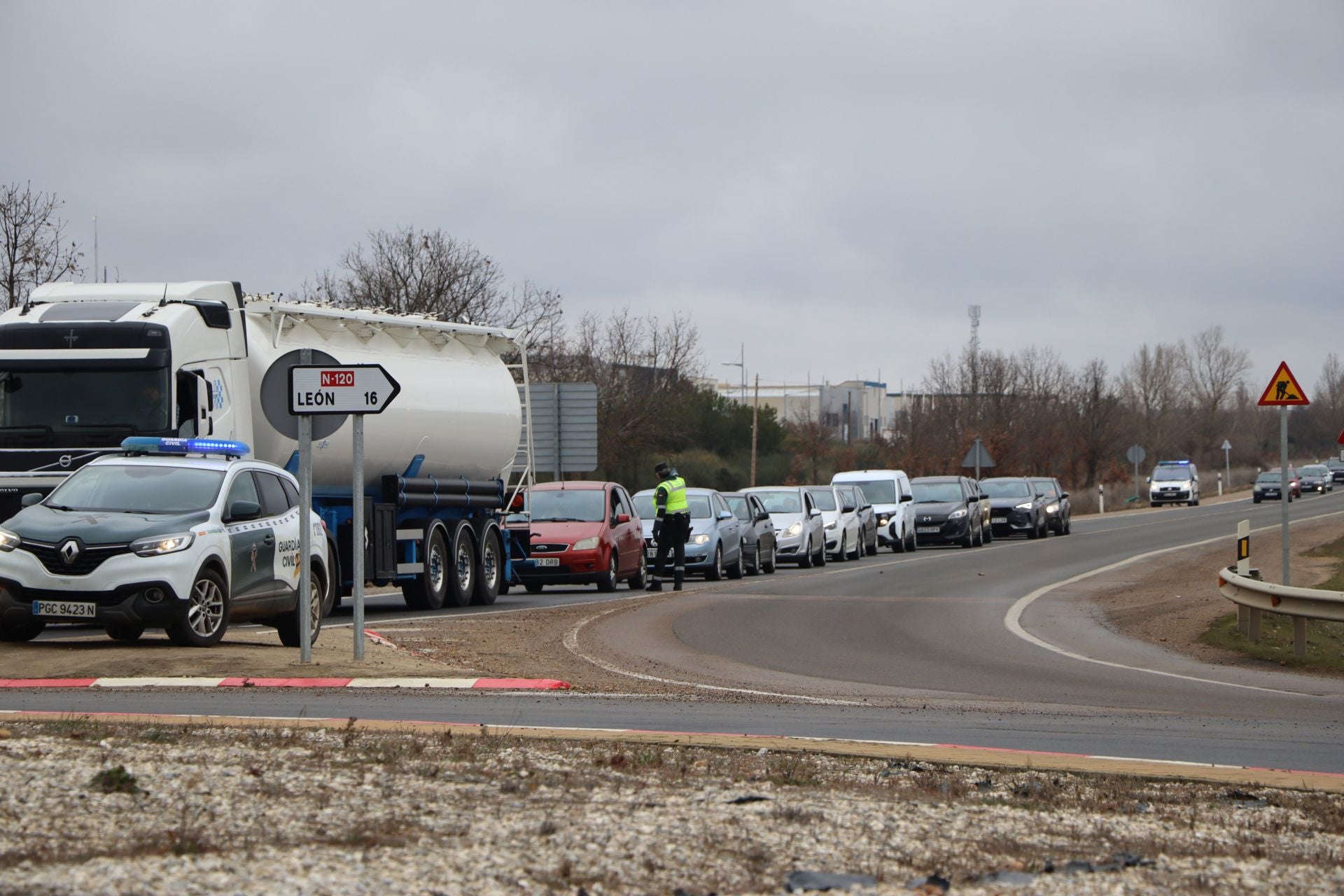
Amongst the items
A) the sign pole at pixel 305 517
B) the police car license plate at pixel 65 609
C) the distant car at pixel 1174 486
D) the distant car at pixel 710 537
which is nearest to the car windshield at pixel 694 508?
the distant car at pixel 710 537

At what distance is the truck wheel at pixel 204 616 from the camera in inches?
555

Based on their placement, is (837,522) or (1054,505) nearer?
(837,522)

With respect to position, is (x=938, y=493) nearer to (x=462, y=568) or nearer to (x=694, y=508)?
(x=694, y=508)

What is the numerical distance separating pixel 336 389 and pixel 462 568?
11037 millimetres

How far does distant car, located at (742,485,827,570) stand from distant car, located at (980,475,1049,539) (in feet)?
42.8

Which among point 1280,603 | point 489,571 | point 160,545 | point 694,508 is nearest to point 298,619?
point 160,545

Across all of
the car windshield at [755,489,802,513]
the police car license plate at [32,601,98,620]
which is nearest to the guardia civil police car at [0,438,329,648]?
the police car license plate at [32,601,98,620]

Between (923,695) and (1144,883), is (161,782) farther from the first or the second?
(923,695)

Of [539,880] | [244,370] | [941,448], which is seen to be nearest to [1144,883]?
[539,880]

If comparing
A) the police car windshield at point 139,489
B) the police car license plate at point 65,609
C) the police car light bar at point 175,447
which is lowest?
the police car license plate at point 65,609

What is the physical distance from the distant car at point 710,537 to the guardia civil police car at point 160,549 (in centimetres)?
1293

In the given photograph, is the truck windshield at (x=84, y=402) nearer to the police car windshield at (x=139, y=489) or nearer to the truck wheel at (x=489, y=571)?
the police car windshield at (x=139, y=489)

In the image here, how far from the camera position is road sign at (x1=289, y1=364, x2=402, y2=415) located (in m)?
12.7

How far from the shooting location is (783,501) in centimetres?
3581
